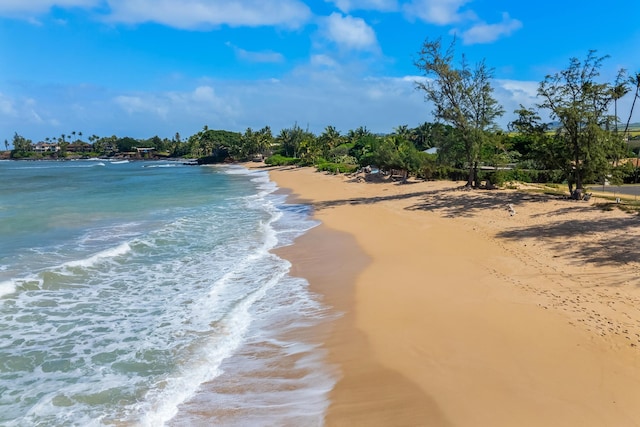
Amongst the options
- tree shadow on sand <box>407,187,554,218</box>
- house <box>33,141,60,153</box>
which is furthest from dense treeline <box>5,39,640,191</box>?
house <box>33,141,60,153</box>

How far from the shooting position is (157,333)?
9195 mm

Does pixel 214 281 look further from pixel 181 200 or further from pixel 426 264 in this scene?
pixel 181 200

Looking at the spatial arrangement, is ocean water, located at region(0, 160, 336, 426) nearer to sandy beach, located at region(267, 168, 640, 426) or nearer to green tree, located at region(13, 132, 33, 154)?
sandy beach, located at region(267, 168, 640, 426)

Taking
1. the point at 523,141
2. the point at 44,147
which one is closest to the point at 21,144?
the point at 44,147

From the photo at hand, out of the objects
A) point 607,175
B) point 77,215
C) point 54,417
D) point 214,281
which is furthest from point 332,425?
point 77,215

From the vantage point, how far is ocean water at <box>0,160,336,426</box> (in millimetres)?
6520

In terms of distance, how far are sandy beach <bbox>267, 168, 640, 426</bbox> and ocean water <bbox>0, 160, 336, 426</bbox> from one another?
856 mm

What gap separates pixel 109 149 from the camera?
186 metres

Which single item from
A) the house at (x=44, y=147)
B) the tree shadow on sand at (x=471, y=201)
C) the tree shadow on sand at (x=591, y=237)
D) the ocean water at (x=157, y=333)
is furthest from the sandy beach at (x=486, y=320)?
the house at (x=44, y=147)

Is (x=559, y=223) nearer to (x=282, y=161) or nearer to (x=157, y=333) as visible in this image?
(x=157, y=333)

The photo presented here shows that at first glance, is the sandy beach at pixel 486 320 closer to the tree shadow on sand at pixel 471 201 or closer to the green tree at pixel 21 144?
the tree shadow on sand at pixel 471 201

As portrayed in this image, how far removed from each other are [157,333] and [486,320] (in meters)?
6.96

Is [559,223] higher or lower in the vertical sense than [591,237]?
higher

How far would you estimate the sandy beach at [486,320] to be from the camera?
241 inches
